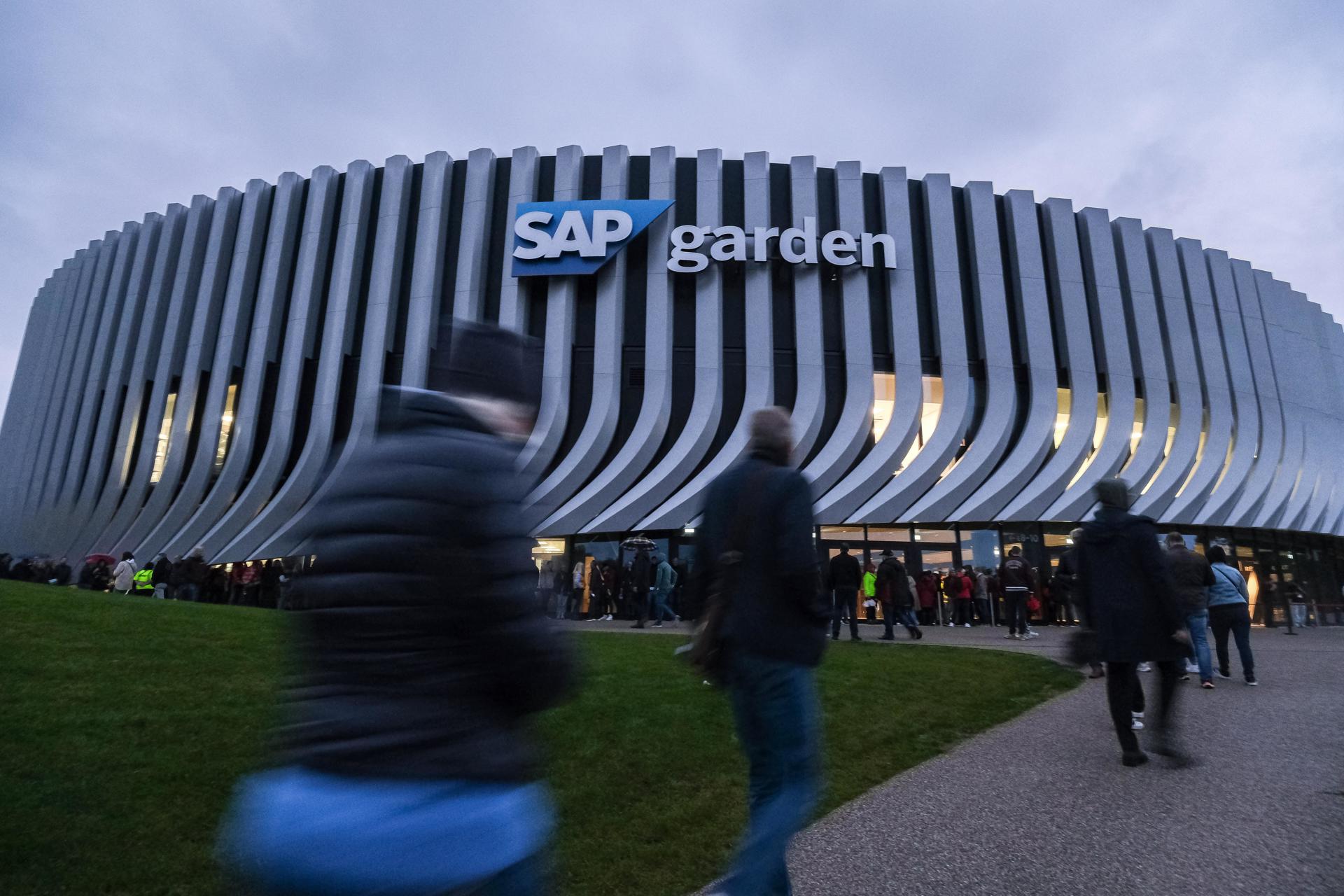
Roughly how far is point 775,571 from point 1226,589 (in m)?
8.70

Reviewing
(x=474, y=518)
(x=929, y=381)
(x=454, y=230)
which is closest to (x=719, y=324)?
(x=929, y=381)

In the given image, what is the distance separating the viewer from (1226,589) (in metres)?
9.26

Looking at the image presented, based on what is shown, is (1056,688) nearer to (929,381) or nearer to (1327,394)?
(929,381)

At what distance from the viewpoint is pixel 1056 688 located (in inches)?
374

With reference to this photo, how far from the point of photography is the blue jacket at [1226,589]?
9.23 metres

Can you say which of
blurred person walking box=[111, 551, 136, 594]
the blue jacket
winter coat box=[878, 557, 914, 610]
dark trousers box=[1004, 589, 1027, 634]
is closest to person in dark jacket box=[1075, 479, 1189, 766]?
the blue jacket

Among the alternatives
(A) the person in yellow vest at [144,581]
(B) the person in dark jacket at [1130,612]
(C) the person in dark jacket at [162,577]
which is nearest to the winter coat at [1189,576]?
(B) the person in dark jacket at [1130,612]

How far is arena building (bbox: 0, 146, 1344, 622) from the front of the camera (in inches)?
939

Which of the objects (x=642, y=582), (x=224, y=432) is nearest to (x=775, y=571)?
(x=642, y=582)

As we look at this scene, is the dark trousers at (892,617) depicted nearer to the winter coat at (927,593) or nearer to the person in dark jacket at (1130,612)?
the winter coat at (927,593)

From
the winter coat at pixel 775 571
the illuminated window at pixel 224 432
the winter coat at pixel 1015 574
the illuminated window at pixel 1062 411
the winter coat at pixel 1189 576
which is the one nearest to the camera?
the winter coat at pixel 775 571

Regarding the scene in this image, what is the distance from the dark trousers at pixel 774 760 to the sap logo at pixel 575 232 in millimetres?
23178

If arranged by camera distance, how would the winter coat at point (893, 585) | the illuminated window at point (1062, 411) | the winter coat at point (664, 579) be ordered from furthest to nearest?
the illuminated window at point (1062, 411), the winter coat at point (664, 579), the winter coat at point (893, 585)

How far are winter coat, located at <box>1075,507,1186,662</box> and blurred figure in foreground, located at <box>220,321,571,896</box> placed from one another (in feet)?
17.4
